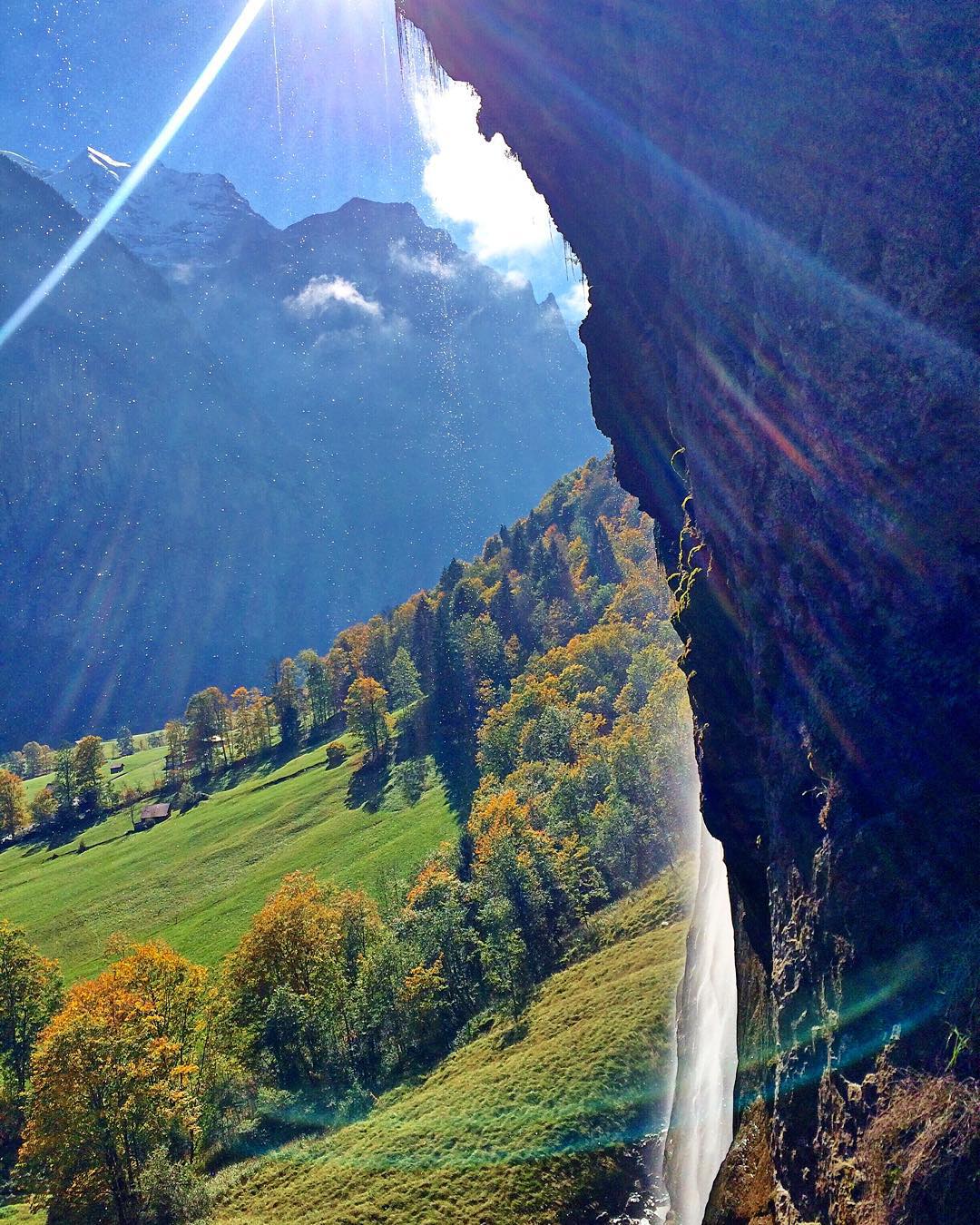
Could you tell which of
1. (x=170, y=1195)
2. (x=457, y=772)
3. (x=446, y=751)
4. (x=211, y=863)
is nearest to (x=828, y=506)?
(x=170, y=1195)

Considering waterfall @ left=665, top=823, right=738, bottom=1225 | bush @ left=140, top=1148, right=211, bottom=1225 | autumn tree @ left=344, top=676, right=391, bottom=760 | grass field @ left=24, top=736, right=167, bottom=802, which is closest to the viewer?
waterfall @ left=665, top=823, right=738, bottom=1225

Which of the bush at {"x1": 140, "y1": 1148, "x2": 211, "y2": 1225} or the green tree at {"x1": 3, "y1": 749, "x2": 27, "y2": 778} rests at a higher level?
the green tree at {"x1": 3, "y1": 749, "x2": 27, "y2": 778}

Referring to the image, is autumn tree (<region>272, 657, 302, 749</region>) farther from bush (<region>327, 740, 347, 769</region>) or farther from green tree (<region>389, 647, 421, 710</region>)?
bush (<region>327, 740, 347, 769</region>)

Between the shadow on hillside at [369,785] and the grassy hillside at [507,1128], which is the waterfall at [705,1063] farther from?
the shadow on hillside at [369,785]

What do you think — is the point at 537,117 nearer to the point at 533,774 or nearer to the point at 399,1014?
the point at 399,1014

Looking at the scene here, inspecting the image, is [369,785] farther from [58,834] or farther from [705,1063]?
[705,1063]

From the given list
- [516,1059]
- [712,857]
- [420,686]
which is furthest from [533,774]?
[420,686]

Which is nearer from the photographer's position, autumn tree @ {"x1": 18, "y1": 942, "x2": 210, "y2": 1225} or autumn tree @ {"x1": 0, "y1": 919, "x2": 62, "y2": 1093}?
autumn tree @ {"x1": 18, "y1": 942, "x2": 210, "y2": 1225}

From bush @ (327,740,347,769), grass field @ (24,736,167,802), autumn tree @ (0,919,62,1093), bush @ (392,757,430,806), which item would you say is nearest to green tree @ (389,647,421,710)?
bush @ (327,740,347,769)
